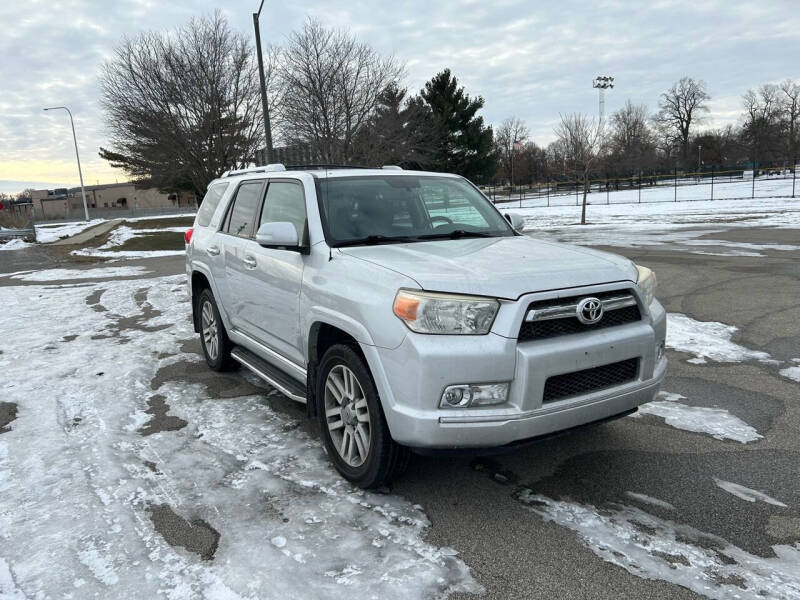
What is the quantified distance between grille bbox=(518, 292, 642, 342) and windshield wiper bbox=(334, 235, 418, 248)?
1275 mm

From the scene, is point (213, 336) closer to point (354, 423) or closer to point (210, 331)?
point (210, 331)

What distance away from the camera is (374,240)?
12.6ft

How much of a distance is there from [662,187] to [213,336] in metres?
63.7

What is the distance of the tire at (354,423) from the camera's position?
3.11 meters

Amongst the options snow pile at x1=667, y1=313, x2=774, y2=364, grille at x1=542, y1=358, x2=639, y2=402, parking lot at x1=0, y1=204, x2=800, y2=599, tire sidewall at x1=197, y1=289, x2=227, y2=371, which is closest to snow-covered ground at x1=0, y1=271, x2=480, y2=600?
parking lot at x1=0, y1=204, x2=800, y2=599

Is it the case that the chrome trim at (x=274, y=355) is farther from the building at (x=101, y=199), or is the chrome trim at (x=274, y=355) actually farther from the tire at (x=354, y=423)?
the building at (x=101, y=199)

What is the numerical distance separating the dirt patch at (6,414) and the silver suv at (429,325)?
1.95m

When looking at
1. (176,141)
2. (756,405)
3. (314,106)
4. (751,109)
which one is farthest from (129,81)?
(751,109)

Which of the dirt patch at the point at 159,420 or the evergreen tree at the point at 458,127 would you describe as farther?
the evergreen tree at the point at 458,127

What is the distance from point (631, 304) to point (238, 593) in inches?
94.1

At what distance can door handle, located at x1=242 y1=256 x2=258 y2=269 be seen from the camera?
4.47 metres

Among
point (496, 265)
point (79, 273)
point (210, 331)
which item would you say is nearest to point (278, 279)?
point (496, 265)

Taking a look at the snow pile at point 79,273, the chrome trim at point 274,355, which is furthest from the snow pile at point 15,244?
the chrome trim at point 274,355

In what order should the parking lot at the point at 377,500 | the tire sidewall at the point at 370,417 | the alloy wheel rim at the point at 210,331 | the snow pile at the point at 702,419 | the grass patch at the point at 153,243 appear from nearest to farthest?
1. the parking lot at the point at 377,500
2. the tire sidewall at the point at 370,417
3. the snow pile at the point at 702,419
4. the alloy wheel rim at the point at 210,331
5. the grass patch at the point at 153,243
